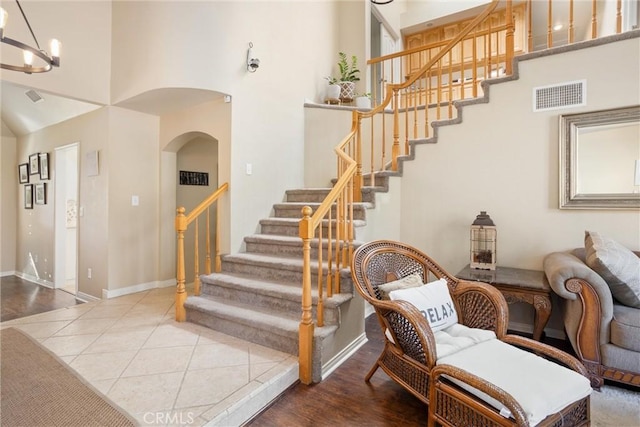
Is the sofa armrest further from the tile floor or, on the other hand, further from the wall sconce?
the wall sconce

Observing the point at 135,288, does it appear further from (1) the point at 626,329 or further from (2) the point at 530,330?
(1) the point at 626,329

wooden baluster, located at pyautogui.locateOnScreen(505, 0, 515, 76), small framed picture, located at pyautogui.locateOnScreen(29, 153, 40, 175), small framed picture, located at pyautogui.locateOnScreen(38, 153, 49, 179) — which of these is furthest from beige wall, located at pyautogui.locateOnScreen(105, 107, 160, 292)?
wooden baluster, located at pyautogui.locateOnScreen(505, 0, 515, 76)

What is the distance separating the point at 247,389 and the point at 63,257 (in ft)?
14.6

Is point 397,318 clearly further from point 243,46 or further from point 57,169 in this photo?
point 57,169

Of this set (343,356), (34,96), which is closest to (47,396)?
(343,356)

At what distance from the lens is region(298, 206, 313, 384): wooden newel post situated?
2127mm

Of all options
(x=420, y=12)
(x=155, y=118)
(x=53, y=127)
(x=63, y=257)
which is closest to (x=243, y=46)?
(x=155, y=118)

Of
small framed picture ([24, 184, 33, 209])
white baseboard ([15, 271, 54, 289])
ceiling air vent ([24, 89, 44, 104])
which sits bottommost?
white baseboard ([15, 271, 54, 289])

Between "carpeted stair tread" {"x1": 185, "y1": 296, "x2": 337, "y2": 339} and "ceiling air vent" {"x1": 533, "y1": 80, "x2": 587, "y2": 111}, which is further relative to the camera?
"ceiling air vent" {"x1": 533, "y1": 80, "x2": 587, "y2": 111}

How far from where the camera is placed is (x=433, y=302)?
6.54 ft

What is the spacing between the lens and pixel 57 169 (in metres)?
4.54

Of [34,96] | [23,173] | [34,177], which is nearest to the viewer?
[34,96]

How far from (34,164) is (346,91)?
16.0 feet

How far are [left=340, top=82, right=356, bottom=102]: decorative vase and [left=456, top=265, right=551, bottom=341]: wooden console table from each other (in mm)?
3079
